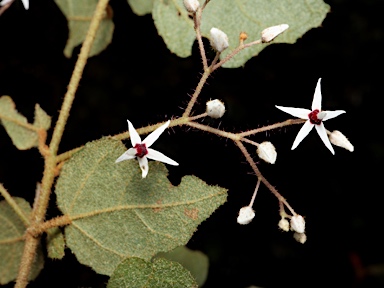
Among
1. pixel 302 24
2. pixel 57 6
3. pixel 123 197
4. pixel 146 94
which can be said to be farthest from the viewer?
pixel 146 94

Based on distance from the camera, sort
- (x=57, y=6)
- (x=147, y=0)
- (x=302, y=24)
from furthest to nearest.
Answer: (x=57, y=6)
(x=147, y=0)
(x=302, y=24)

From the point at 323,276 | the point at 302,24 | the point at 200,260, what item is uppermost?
the point at 302,24

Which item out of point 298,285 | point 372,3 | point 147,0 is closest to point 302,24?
point 147,0

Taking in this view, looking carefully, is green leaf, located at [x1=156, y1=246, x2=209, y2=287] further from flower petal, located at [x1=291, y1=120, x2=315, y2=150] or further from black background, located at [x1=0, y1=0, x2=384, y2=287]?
flower petal, located at [x1=291, y1=120, x2=315, y2=150]

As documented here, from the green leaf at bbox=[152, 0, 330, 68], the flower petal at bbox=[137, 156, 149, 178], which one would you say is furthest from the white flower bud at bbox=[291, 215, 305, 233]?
the green leaf at bbox=[152, 0, 330, 68]

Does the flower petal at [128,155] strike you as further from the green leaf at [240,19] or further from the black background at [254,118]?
the black background at [254,118]

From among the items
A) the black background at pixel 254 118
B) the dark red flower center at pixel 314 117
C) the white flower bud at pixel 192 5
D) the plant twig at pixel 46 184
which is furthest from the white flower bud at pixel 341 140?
the plant twig at pixel 46 184

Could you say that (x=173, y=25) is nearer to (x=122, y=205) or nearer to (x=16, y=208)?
Result: (x=122, y=205)

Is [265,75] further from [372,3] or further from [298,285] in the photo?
[298,285]
